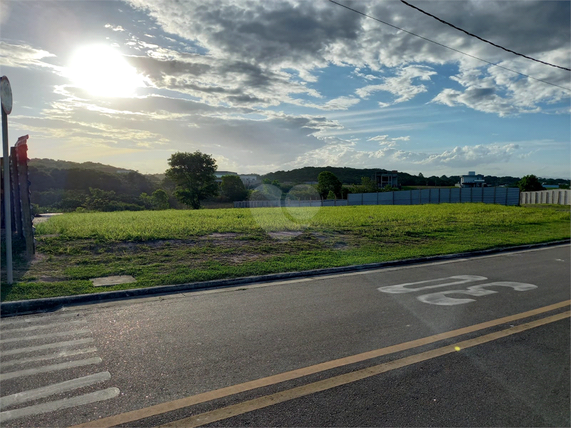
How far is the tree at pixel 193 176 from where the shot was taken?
198ft

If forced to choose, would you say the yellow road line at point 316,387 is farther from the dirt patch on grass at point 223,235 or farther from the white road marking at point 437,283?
the dirt patch on grass at point 223,235

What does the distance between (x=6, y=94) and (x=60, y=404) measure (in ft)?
22.4

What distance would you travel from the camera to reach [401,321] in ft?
19.3

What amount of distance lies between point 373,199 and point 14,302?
56895mm

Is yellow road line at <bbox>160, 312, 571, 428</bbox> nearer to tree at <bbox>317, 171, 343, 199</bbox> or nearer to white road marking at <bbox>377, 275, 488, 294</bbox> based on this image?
white road marking at <bbox>377, 275, 488, 294</bbox>

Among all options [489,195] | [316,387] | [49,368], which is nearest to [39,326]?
[49,368]

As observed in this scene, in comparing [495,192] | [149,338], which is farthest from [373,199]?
[149,338]

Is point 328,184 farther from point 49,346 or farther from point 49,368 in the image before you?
point 49,368

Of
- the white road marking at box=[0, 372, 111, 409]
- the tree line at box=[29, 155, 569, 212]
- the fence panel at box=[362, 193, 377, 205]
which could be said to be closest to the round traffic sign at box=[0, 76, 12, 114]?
the white road marking at box=[0, 372, 111, 409]

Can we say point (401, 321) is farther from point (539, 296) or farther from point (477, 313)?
point (539, 296)

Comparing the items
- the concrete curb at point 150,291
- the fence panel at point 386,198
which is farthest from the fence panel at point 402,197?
the concrete curb at point 150,291

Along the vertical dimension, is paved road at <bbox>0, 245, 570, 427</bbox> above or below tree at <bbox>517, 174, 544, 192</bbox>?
below

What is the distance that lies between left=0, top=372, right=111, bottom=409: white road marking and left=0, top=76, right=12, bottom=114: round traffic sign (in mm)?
6229

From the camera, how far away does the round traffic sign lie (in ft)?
25.6
